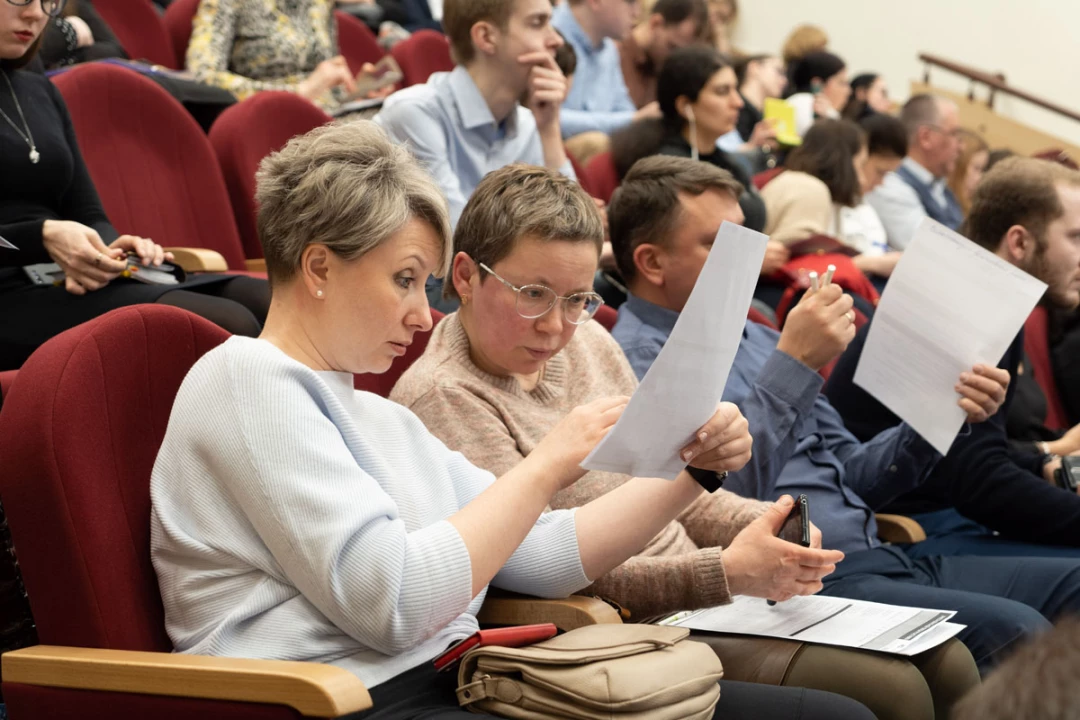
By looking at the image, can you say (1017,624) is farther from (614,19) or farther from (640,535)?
(614,19)

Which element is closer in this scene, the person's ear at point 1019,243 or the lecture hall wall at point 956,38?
the person's ear at point 1019,243

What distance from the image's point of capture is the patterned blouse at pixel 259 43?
3455 millimetres

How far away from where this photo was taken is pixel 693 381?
1373 mm

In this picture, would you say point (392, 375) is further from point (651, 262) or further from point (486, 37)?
point (486, 37)

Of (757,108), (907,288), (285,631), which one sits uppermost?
(907,288)

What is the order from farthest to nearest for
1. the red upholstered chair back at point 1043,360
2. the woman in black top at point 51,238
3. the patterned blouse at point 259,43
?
the patterned blouse at point 259,43 < the red upholstered chair back at point 1043,360 < the woman in black top at point 51,238

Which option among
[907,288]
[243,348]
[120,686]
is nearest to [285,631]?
[120,686]

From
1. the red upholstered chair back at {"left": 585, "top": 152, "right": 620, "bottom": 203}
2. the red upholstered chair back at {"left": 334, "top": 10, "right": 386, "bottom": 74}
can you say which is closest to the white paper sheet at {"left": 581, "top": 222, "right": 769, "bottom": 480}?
the red upholstered chair back at {"left": 585, "top": 152, "right": 620, "bottom": 203}

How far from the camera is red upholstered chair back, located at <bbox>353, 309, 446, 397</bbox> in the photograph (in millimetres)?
1906

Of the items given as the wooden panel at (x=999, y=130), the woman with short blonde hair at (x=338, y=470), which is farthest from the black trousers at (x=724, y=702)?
the wooden panel at (x=999, y=130)

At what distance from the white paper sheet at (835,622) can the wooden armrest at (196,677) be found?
728mm

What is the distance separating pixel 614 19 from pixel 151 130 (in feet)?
8.71

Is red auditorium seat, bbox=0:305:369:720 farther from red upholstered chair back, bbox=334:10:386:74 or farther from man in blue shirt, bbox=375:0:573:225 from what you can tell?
red upholstered chair back, bbox=334:10:386:74

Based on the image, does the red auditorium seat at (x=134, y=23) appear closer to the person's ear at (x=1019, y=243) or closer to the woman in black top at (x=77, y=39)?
the woman in black top at (x=77, y=39)
